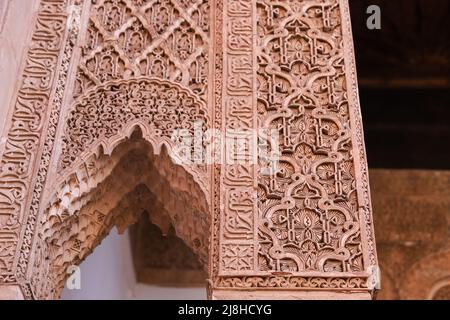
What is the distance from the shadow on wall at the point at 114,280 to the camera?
19.2ft

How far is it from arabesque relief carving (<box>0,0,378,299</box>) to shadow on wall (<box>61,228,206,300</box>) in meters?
1.81

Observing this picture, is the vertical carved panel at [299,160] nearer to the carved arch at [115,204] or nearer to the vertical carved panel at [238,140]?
the vertical carved panel at [238,140]

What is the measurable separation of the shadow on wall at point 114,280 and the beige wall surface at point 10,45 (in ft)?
6.39

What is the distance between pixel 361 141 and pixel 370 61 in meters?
3.19

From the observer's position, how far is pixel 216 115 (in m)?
3.99

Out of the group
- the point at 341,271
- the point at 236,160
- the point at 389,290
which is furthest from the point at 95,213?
the point at 389,290

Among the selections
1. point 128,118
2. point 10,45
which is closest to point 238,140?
point 128,118

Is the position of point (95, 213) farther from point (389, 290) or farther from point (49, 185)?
point (389, 290)

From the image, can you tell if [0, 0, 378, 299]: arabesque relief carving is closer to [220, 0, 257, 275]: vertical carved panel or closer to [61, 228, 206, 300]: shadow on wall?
[220, 0, 257, 275]: vertical carved panel

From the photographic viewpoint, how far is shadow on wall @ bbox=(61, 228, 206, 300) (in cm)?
586

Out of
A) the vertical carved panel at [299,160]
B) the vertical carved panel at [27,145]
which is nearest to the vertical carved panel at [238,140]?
the vertical carved panel at [299,160]

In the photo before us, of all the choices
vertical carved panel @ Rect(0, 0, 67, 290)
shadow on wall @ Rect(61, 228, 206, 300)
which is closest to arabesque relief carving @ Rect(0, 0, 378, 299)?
vertical carved panel @ Rect(0, 0, 67, 290)
